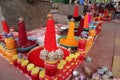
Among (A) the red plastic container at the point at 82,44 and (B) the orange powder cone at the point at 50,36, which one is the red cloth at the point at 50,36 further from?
(A) the red plastic container at the point at 82,44

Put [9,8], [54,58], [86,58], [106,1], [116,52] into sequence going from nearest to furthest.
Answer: [54,58], [86,58], [116,52], [9,8], [106,1]

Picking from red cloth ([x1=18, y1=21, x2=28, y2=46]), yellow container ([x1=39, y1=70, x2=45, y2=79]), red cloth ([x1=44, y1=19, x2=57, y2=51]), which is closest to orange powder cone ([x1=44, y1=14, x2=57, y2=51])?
red cloth ([x1=44, y1=19, x2=57, y2=51])

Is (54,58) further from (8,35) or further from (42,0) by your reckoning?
(42,0)

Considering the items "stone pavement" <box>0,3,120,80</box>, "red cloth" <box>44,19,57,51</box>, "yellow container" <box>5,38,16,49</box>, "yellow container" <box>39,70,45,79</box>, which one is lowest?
"stone pavement" <box>0,3,120,80</box>

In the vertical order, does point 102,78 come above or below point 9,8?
below

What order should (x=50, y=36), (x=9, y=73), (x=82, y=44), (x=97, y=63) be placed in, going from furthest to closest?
1. (x=97, y=63)
2. (x=82, y=44)
3. (x=9, y=73)
4. (x=50, y=36)

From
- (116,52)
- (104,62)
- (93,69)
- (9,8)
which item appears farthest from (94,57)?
(9,8)

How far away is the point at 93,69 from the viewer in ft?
4.15

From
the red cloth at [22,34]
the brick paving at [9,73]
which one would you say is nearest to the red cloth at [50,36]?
the brick paving at [9,73]

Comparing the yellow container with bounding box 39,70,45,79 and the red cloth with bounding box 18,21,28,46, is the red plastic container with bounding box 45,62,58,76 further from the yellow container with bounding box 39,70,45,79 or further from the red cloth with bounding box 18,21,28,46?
the red cloth with bounding box 18,21,28,46

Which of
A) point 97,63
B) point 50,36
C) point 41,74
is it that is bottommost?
point 97,63

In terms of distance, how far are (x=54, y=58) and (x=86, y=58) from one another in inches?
25.0

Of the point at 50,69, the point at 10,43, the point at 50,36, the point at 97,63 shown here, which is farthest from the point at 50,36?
the point at 97,63

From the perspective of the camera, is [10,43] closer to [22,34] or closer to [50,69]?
[22,34]
